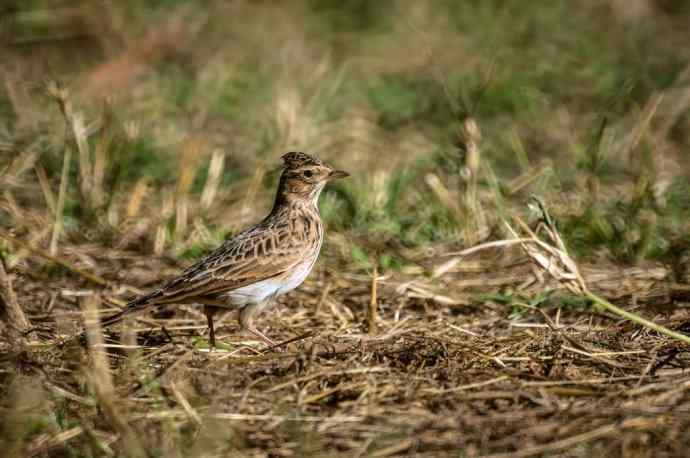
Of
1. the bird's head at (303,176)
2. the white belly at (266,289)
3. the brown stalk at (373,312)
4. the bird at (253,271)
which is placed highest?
the bird's head at (303,176)

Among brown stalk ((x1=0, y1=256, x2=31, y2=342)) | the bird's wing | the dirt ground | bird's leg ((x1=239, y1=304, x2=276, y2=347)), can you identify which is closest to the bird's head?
the bird's wing

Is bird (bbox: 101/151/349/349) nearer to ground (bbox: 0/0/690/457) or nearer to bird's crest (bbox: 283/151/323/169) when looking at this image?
bird's crest (bbox: 283/151/323/169)

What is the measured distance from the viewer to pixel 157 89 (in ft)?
32.2

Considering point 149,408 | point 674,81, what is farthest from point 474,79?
point 149,408

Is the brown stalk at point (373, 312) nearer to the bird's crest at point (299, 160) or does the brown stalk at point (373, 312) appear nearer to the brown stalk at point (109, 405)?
the bird's crest at point (299, 160)

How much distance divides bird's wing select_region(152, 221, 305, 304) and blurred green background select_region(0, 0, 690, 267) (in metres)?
0.88

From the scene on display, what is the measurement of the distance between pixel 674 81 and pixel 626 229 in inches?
141

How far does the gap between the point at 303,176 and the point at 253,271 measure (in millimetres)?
889

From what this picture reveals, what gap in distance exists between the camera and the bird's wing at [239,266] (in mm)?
5477

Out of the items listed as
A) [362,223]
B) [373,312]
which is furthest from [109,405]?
[362,223]

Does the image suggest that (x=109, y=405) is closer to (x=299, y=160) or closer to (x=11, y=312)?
(x=11, y=312)

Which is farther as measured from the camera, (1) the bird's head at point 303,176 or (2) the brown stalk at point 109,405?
(1) the bird's head at point 303,176

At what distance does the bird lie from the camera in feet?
17.9

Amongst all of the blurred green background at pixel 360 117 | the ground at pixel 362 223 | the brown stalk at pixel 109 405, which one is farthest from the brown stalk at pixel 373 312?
the brown stalk at pixel 109 405
